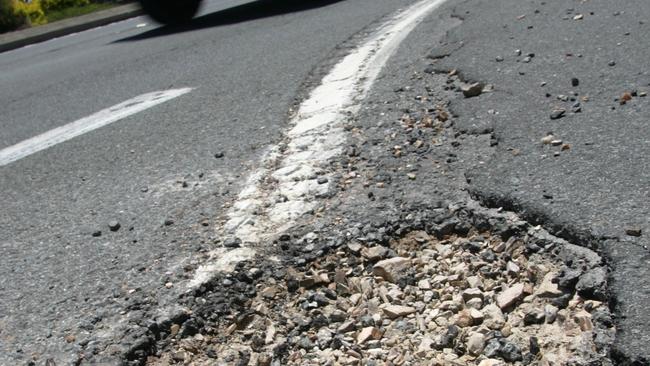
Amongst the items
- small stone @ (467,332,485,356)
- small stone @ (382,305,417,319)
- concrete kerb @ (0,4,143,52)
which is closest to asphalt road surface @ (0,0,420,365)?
small stone @ (382,305,417,319)

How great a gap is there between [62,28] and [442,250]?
37.1ft

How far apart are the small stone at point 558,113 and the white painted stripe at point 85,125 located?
2.38 meters

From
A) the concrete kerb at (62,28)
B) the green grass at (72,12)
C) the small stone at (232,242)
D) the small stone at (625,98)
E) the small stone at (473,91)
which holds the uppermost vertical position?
the green grass at (72,12)

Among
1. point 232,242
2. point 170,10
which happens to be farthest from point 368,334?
point 170,10

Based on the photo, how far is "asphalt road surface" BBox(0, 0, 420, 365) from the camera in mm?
2021

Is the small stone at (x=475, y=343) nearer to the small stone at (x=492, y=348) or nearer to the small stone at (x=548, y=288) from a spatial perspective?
the small stone at (x=492, y=348)

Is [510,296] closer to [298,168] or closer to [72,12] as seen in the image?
[298,168]

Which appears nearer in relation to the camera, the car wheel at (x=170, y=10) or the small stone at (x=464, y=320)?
the small stone at (x=464, y=320)

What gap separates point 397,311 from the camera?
180 centimetres

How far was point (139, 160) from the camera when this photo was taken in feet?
10.6

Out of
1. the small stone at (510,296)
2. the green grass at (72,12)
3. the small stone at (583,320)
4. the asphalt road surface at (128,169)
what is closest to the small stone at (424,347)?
the small stone at (510,296)

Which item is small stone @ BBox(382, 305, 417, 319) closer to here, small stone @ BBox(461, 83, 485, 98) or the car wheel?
small stone @ BBox(461, 83, 485, 98)

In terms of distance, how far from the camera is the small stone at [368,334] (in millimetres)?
1710

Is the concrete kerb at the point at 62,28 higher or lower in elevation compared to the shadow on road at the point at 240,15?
higher
